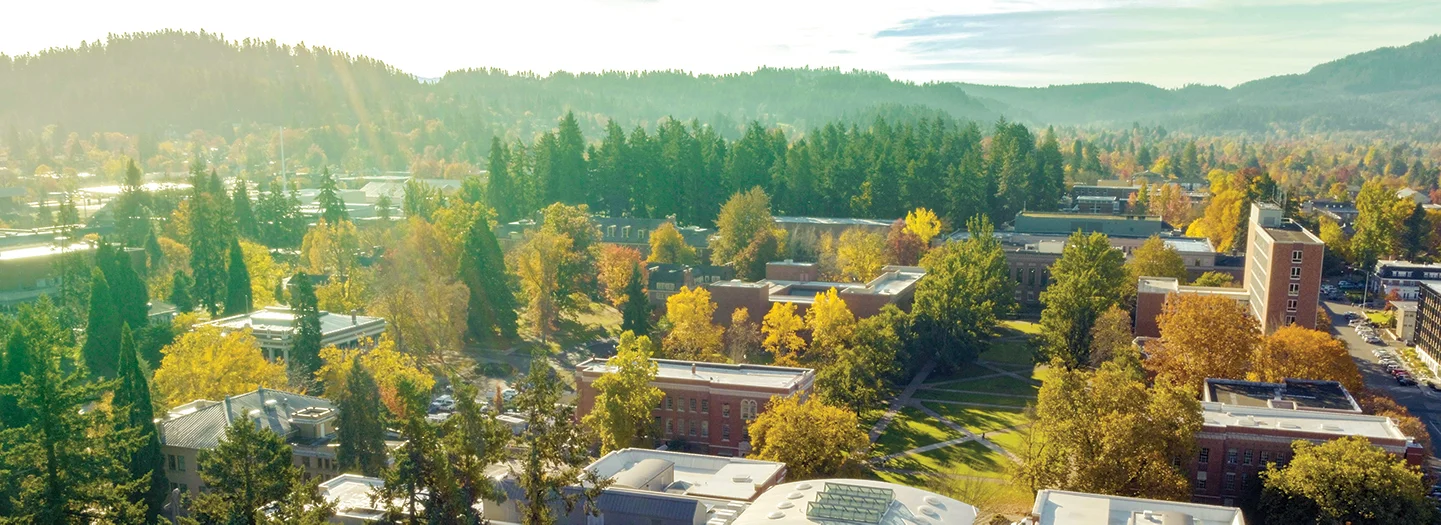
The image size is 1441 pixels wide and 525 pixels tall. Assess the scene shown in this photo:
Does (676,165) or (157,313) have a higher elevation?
(676,165)

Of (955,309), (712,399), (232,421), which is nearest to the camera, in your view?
(232,421)

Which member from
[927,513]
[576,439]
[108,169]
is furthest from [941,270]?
[108,169]

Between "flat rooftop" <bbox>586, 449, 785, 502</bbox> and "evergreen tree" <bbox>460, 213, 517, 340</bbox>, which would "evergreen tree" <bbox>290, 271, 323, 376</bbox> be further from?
"flat rooftop" <bbox>586, 449, 785, 502</bbox>

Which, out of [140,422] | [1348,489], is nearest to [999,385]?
[1348,489]

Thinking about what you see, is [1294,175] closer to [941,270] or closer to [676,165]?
[676,165]

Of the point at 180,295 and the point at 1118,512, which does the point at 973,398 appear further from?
the point at 180,295

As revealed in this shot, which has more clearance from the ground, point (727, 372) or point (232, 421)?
point (727, 372)
